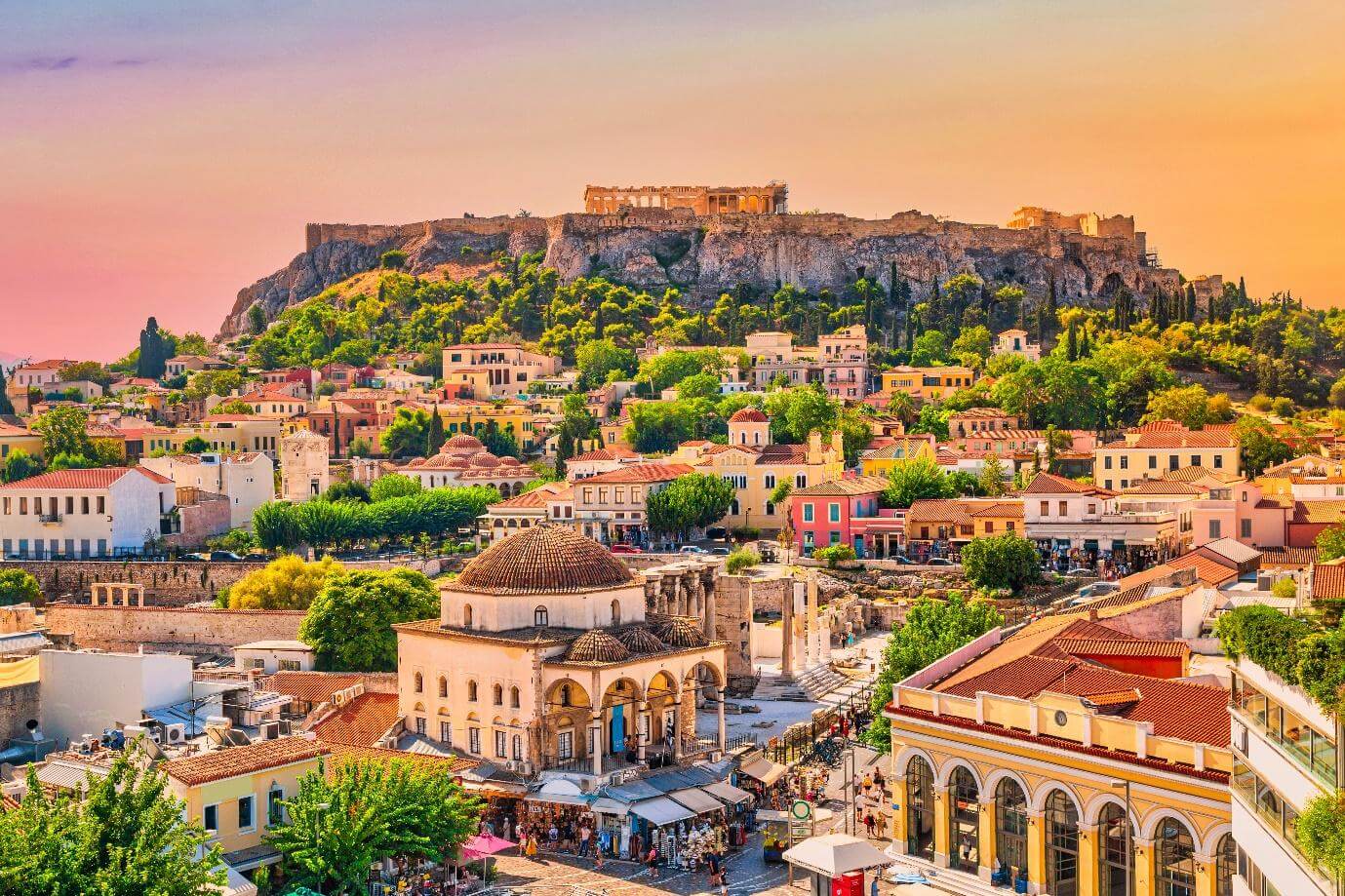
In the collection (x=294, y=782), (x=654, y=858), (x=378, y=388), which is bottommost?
(x=654, y=858)

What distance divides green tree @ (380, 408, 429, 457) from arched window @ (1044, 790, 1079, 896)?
76669 millimetres

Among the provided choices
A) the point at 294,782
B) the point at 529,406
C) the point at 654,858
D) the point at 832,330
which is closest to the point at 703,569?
the point at 654,858

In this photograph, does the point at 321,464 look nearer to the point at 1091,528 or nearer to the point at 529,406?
the point at 529,406

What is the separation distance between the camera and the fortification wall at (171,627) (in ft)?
195

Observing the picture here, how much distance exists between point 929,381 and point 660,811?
69469 millimetres

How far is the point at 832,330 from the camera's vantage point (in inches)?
4747

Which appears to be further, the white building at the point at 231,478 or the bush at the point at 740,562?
the white building at the point at 231,478

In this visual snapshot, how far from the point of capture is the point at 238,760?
31000 mm

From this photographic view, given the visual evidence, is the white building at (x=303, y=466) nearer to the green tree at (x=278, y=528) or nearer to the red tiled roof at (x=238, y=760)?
the green tree at (x=278, y=528)

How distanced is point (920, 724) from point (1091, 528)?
37653 millimetres

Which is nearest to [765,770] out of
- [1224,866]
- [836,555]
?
[1224,866]

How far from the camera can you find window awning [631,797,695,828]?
35.3 m

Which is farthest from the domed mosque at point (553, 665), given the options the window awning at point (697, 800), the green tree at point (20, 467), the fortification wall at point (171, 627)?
the green tree at point (20, 467)

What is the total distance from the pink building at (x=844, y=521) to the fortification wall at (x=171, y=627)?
2200 centimetres
